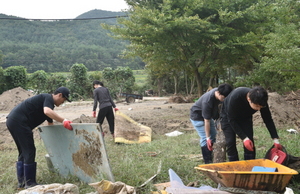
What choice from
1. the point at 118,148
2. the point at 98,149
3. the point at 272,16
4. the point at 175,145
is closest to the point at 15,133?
the point at 98,149

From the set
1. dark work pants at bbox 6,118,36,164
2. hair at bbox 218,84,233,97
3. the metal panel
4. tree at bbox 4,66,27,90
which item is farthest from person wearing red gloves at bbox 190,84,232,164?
tree at bbox 4,66,27,90

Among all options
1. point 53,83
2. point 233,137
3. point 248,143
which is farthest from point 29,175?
point 53,83

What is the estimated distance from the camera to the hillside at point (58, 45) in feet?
163

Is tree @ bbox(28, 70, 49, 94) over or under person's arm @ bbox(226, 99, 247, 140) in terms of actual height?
under

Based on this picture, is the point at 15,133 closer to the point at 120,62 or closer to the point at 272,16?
the point at 272,16

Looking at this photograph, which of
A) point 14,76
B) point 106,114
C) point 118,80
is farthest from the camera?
point 118,80

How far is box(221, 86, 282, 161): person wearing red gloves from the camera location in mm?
3494

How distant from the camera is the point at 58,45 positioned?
66750 millimetres

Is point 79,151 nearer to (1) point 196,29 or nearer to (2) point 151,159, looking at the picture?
(2) point 151,159

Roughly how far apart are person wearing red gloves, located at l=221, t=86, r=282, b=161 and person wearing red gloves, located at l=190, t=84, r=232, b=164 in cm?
19

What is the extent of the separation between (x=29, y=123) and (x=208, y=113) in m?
2.61

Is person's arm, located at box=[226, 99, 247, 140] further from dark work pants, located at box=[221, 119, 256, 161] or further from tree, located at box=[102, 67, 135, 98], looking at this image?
tree, located at box=[102, 67, 135, 98]

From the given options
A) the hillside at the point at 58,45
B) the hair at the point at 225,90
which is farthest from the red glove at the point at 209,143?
the hillside at the point at 58,45

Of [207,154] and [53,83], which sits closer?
[207,154]
